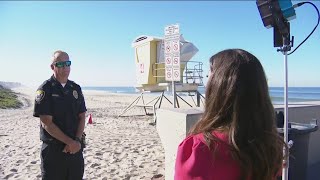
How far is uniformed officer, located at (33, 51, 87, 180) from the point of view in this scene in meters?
3.45

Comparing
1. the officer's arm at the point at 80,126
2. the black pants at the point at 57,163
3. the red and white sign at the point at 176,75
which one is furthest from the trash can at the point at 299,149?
the red and white sign at the point at 176,75

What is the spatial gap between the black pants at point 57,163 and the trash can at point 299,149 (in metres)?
2.26

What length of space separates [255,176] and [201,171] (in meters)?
0.29

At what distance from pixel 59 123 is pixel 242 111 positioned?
2.55 metres

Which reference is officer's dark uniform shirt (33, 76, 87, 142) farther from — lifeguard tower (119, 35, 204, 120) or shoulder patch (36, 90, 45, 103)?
lifeguard tower (119, 35, 204, 120)

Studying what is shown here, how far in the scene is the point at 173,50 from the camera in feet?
21.5

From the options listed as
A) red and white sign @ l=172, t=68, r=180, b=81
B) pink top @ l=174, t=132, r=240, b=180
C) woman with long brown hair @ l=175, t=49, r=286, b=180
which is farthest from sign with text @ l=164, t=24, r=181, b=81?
pink top @ l=174, t=132, r=240, b=180

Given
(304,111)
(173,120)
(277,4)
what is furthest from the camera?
(304,111)

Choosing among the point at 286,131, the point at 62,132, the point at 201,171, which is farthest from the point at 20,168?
the point at 201,171

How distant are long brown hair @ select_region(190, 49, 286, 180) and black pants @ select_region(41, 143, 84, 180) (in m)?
2.44

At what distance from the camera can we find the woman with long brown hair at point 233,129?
1356 millimetres

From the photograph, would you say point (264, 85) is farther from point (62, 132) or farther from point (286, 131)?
point (62, 132)

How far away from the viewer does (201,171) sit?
1.34 m

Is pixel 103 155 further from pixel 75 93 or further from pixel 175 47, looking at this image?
pixel 75 93
